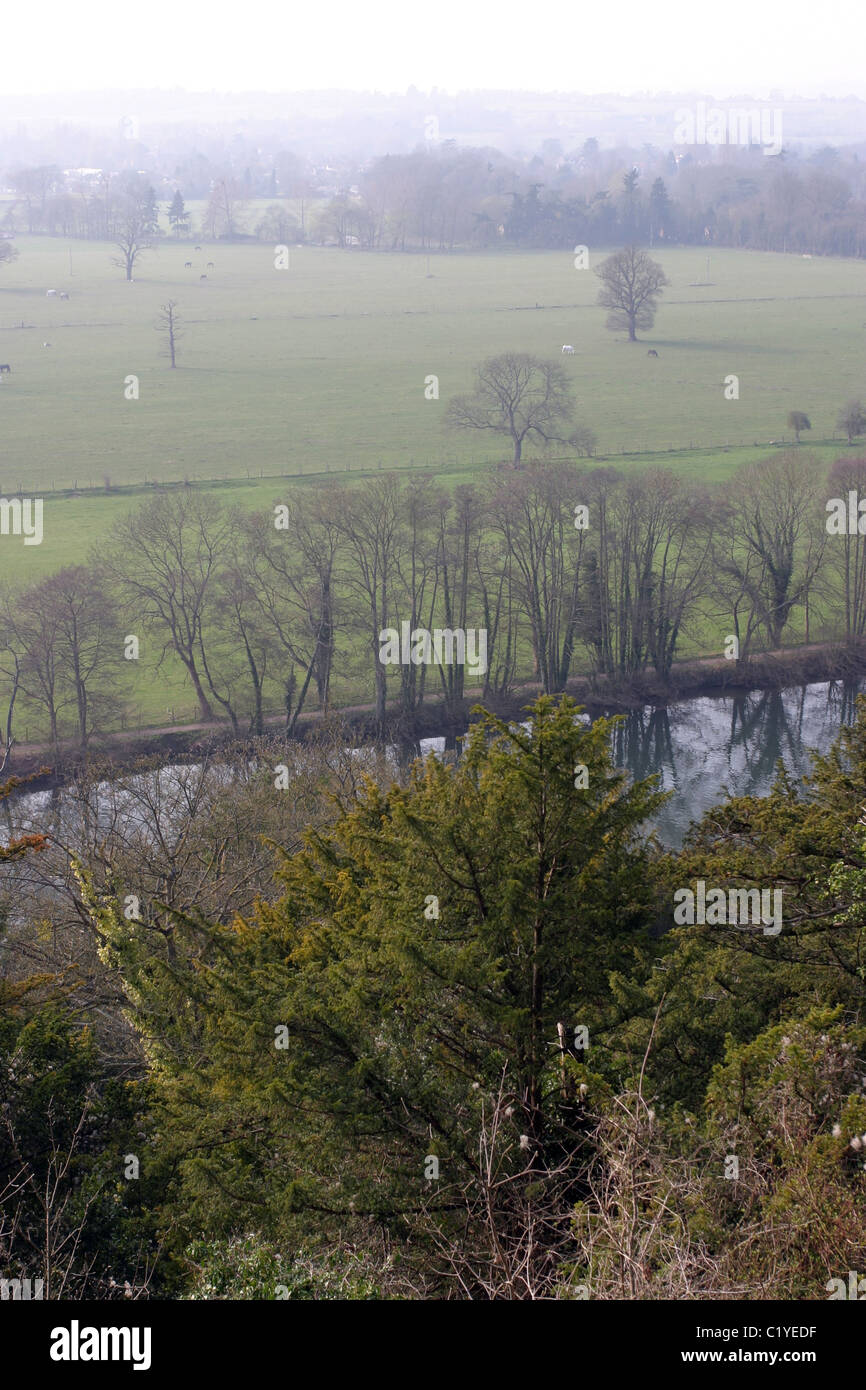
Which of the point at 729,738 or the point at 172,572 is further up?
the point at 172,572

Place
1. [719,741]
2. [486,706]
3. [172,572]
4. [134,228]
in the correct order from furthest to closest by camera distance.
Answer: [134,228] → [172,572] → [486,706] → [719,741]

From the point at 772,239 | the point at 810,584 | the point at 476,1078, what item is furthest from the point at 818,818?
the point at 772,239

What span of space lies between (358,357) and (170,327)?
15.2 metres

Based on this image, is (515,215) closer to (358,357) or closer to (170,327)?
(358,357)

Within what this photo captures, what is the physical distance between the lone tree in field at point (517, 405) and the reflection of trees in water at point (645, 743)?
1025 inches

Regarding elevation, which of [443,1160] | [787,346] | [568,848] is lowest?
[443,1160]

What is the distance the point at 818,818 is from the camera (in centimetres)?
1380

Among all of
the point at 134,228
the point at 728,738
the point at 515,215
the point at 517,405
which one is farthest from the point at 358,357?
the point at 515,215

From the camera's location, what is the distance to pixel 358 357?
301 ft

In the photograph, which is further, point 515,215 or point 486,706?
point 515,215
